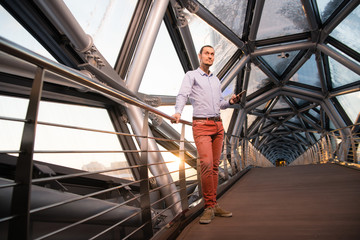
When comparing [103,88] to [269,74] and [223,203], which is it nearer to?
[223,203]

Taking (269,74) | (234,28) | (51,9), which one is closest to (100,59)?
(51,9)

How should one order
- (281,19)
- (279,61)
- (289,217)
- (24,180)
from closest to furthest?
1. (24,180)
2. (289,217)
3. (281,19)
4. (279,61)

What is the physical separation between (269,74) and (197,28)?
6.56m

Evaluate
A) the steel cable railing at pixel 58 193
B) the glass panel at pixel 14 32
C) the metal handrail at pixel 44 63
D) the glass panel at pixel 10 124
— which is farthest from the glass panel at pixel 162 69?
the metal handrail at pixel 44 63

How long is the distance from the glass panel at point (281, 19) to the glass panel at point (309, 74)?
87.7 inches

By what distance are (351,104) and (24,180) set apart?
47.6 feet

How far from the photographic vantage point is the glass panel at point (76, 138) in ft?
12.6

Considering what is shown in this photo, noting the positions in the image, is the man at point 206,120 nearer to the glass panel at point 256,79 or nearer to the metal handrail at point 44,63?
the metal handrail at point 44,63

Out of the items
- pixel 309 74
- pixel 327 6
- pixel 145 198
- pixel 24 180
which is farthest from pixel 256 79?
pixel 24 180

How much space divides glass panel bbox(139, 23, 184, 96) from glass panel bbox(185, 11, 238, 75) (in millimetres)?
983

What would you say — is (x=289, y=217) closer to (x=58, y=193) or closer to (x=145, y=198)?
(x=145, y=198)

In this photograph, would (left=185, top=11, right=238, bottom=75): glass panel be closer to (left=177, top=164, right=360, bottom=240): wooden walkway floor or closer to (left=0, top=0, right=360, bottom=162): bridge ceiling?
(left=0, top=0, right=360, bottom=162): bridge ceiling

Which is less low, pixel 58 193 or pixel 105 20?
pixel 105 20

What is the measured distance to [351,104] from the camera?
12.1 metres
